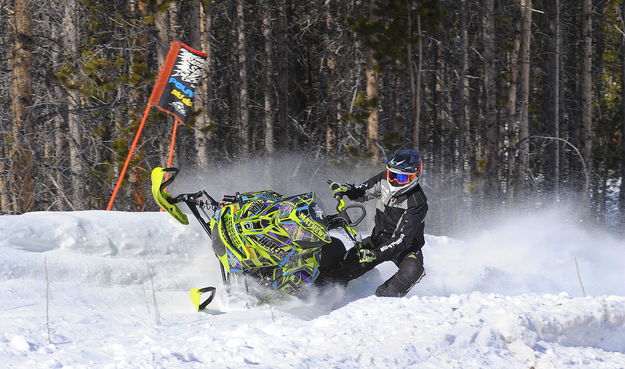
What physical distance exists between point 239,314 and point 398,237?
1.74 metres

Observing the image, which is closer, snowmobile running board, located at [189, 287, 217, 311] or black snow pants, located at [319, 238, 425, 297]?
snowmobile running board, located at [189, 287, 217, 311]

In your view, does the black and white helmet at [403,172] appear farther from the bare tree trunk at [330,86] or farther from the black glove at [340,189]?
the bare tree trunk at [330,86]

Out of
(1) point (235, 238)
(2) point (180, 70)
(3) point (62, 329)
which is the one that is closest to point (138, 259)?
(1) point (235, 238)

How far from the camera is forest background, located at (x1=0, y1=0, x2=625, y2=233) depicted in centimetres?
1260

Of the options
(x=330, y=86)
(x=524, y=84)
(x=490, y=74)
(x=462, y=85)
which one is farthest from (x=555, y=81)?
(x=330, y=86)

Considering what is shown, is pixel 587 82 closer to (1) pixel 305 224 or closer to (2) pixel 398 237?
(2) pixel 398 237

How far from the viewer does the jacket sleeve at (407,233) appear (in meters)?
6.37

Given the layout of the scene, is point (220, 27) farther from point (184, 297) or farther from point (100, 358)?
point (100, 358)

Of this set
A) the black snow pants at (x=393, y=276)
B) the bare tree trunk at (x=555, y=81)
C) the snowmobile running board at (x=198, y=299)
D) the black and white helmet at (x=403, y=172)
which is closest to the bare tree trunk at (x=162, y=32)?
the black and white helmet at (x=403, y=172)

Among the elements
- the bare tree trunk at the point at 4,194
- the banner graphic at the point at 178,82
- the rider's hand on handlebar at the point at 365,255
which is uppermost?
→ the banner graphic at the point at 178,82

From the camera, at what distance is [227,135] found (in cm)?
1755

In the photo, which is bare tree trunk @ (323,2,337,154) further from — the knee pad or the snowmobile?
the snowmobile

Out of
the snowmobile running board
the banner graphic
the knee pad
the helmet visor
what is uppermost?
the banner graphic

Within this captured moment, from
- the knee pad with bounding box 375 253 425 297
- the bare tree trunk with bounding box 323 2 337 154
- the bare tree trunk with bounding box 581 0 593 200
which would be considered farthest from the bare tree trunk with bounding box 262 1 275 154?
the knee pad with bounding box 375 253 425 297
